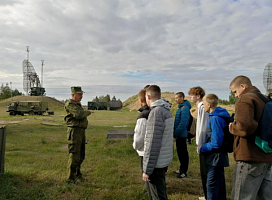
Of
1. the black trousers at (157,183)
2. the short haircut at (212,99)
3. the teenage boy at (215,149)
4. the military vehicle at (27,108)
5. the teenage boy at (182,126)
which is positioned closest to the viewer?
the black trousers at (157,183)

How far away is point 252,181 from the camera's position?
8.03ft

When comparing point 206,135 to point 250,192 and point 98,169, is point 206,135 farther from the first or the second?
point 98,169

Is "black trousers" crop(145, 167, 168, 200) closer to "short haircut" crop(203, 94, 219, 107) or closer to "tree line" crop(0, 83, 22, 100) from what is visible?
"short haircut" crop(203, 94, 219, 107)

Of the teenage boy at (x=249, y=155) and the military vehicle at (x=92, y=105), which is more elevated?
the military vehicle at (x=92, y=105)

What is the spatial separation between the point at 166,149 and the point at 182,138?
83.9 inches

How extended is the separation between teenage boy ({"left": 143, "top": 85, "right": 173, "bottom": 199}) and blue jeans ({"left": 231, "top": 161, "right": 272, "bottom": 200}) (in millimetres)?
806

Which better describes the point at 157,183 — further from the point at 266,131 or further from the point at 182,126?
the point at 182,126

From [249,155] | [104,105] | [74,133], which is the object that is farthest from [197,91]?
[104,105]

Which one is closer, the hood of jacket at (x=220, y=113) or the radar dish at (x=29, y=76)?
the hood of jacket at (x=220, y=113)

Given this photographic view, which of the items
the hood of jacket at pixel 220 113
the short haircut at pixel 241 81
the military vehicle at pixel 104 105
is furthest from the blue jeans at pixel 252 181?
the military vehicle at pixel 104 105

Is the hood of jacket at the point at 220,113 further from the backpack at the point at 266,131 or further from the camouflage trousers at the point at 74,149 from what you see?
the camouflage trousers at the point at 74,149

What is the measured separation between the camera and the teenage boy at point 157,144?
2525 mm

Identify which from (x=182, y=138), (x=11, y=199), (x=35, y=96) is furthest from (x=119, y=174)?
(x=35, y=96)

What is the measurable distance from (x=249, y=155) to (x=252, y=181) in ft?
0.98
